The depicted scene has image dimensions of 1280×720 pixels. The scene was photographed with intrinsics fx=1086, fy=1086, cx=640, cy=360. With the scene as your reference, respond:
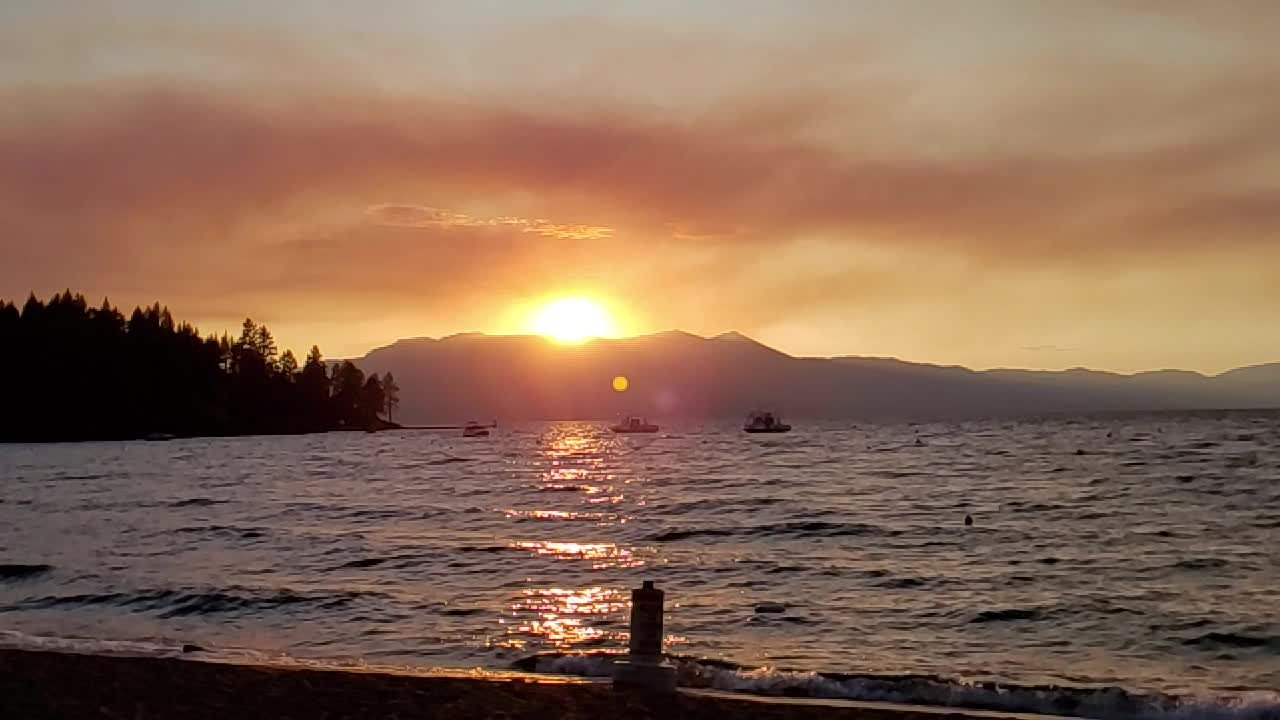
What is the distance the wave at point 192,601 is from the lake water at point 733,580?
0.11 metres

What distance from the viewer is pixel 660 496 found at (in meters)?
62.4

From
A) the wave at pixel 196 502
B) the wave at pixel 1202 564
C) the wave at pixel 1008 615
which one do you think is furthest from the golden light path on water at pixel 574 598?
the wave at pixel 196 502

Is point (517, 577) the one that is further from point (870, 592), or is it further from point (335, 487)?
point (335, 487)

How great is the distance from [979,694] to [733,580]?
1371 cm

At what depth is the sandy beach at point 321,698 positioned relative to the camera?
13156 millimetres

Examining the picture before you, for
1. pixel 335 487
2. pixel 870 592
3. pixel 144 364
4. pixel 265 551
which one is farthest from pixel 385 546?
pixel 144 364

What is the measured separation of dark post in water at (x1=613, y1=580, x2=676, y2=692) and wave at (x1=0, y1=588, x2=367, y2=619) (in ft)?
41.0

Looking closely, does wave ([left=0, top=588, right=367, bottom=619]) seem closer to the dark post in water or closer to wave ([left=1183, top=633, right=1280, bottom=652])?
→ the dark post in water

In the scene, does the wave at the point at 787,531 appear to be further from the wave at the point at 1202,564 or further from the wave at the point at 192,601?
the wave at the point at 192,601

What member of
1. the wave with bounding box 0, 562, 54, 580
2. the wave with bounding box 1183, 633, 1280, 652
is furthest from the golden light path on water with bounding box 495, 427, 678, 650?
the wave with bounding box 0, 562, 54, 580

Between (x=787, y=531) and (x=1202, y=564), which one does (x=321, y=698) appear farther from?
(x=787, y=531)

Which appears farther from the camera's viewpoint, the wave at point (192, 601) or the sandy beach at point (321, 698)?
the wave at point (192, 601)

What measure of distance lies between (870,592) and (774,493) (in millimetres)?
33519

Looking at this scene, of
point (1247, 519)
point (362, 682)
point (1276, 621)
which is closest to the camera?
point (362, 682)
